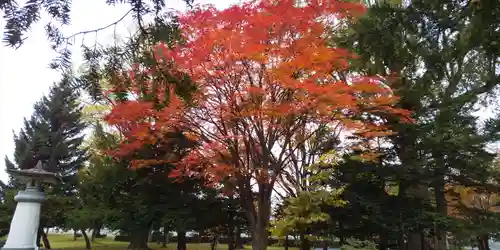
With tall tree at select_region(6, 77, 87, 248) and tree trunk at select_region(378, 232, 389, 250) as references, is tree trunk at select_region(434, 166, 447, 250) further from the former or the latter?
tall tree at select_region(6, 77, 87, 248)

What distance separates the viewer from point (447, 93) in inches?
413

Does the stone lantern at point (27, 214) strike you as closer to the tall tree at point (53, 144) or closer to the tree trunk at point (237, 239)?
the tall tree at point (53, 144)

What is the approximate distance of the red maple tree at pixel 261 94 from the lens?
323 inches

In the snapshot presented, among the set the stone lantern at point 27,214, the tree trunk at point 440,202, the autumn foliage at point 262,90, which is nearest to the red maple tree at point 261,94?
the autumn foliage at point 262,90

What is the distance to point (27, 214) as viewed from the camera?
7340 millimetres

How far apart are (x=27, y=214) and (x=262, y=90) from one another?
606cm

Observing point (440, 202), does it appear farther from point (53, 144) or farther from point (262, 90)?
point (53, 144)

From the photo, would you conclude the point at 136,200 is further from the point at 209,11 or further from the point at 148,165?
the point at 209,11

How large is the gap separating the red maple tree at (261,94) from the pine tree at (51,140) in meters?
5.91

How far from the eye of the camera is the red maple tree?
820 centimetres

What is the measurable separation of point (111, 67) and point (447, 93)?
11393 millimetres

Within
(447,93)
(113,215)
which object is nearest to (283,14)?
(447,93)

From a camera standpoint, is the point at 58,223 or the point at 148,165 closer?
the point at 148,165

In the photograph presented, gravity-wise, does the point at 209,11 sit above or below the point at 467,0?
above
